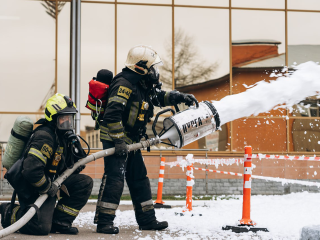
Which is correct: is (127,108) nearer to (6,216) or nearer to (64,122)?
(64,122)

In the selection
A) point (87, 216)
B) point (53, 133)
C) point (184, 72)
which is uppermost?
point (184, 72)

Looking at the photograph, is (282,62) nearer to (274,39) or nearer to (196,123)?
(274,39)

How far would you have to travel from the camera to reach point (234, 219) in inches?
276

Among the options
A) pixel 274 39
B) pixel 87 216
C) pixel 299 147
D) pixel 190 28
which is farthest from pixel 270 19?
pixel 87 216

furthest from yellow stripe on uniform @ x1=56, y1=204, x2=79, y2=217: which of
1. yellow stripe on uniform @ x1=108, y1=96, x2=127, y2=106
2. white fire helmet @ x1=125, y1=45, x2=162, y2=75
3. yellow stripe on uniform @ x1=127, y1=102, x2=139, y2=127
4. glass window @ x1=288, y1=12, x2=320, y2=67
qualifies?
glass window @ x1=288, y1=12, x2=320, y2=67

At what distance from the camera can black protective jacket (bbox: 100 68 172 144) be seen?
546 cm

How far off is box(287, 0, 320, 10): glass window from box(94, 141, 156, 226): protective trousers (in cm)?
974

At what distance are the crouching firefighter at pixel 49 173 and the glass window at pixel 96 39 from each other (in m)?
8.00

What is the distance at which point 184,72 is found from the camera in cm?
1359

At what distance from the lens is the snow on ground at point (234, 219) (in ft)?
18.0

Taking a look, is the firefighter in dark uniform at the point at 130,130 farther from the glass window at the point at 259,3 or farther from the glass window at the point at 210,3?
the glass window at the point at 259,3


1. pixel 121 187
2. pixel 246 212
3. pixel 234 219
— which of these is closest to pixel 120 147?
pixel 121 187

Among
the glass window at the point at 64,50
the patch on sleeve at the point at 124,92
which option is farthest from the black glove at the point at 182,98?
the glass window at the point at 64,50

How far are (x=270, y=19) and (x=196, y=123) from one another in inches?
364
